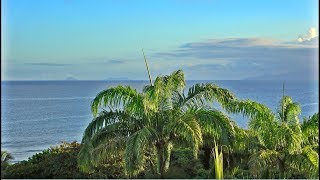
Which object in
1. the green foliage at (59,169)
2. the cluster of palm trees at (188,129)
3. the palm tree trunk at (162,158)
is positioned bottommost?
the green foliage at (59,169)

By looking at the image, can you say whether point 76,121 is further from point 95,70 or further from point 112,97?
point 112,97

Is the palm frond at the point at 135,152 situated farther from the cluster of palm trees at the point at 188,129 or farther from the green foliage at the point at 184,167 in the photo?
the green foliage at the point at 184,167

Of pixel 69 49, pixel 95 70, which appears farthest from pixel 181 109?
pixel 95 70

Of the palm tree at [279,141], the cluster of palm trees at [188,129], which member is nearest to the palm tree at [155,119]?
the cluster of palm trees at [188,129]

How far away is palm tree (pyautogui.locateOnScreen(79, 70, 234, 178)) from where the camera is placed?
277 inches

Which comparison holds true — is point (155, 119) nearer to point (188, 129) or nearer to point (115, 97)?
point (115, 97)

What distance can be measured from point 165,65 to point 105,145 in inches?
311

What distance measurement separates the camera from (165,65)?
1477cm

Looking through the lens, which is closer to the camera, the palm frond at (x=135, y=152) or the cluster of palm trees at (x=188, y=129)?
the palm frond at (x=135, y=152)

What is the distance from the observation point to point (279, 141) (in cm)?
695

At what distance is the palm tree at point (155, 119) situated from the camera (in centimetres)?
702

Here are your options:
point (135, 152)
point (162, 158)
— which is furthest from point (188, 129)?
point (162, 158)

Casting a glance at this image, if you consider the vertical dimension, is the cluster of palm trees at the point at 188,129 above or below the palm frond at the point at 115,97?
below

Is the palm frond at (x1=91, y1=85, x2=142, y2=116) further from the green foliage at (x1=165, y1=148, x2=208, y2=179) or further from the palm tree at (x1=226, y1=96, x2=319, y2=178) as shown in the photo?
the palm tree at (x1=226, y1=96, x2=319, y2=178)
